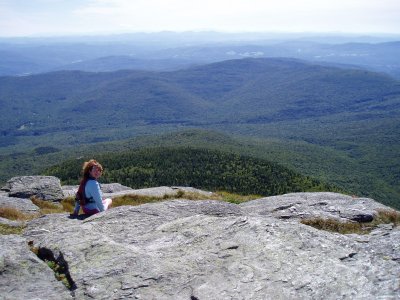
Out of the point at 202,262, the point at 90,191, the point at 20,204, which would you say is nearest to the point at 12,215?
the point at 20,204

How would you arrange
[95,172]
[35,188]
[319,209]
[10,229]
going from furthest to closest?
[35,188] → [319,209] → [95,172] → [10,229]

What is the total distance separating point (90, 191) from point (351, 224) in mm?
13218

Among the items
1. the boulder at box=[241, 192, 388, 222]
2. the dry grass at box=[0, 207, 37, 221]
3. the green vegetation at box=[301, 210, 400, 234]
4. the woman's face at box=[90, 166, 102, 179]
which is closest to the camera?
the green vegetation at box=[301, 210, 400, 234]

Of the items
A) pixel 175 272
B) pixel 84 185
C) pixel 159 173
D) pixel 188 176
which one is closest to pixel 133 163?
pixel 159 173

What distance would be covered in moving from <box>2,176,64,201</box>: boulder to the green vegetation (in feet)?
76.1

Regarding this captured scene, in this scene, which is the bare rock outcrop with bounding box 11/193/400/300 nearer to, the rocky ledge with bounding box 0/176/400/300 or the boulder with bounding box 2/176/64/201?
the rocky ledge with bounding box 0/176/400/300

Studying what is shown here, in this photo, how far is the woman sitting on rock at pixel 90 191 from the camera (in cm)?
2034

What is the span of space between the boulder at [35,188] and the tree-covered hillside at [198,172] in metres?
65.1

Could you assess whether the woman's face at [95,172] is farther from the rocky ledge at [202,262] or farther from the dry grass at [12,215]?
the dry grass at [12,215]

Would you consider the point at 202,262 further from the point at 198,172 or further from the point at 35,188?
the point at 198,172

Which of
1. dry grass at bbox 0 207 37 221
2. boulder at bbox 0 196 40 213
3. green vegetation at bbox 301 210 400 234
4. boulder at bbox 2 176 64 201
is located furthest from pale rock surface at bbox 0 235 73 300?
boulder at bbox 2 176 64 201

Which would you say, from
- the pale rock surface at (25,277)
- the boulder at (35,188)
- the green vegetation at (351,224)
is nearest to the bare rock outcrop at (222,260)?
the pale rock surface at (25,277)

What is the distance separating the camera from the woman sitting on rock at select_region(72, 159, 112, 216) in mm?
20344

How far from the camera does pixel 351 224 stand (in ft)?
63.5
